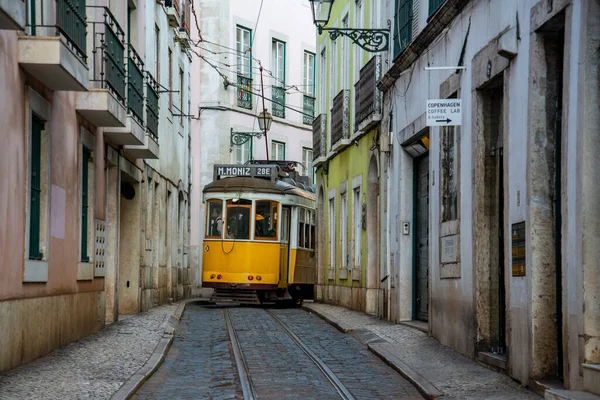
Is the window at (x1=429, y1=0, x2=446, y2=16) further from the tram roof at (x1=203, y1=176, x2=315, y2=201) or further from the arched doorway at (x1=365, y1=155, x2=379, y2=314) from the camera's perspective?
the tram roof at (x1=203, y1=176, x2=315, y2=201)

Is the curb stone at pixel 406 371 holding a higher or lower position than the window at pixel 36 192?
lower

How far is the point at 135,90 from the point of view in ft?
59.7

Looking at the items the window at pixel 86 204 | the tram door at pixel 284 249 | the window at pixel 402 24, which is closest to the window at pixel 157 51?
the tram door at pixel 284 249

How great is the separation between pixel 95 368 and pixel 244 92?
2646 centimetres

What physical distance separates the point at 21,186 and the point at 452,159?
5.48 metres

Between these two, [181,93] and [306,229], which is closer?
[306,229]

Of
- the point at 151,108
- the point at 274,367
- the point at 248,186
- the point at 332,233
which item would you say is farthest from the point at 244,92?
the point at 274,367

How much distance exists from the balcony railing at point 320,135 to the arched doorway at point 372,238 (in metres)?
6.27

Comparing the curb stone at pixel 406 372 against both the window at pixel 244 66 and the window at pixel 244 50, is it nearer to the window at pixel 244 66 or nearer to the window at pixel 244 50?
the window at pixel 244 66

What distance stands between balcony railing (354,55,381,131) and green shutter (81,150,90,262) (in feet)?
19.4

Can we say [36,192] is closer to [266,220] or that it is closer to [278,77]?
[266,220]

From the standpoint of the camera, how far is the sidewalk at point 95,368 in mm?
9379

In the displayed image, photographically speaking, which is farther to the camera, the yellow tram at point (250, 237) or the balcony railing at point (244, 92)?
the balcony railing at point (244, 92)

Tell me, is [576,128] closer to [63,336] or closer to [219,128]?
[63,336]
